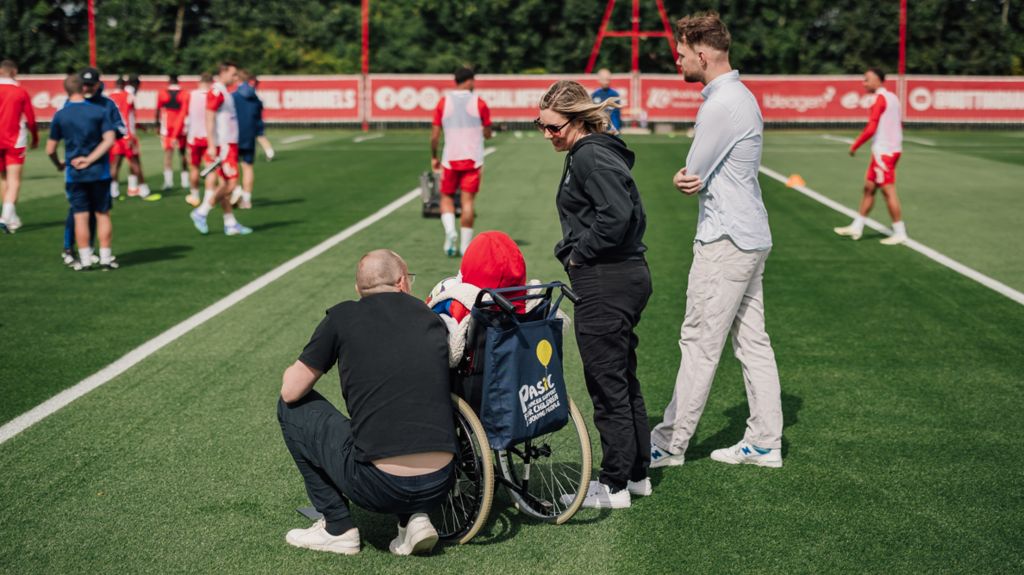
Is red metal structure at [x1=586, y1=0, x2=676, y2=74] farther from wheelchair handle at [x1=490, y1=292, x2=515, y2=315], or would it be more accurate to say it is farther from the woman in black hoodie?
wheelchair handle at [x1=490, y1=292, x2=515, y2=315]

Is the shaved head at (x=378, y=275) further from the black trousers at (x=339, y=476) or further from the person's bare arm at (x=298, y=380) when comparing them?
the black trousers at (x=339, y=476)

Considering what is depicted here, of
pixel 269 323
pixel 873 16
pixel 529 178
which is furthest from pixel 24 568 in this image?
pixel 873 16

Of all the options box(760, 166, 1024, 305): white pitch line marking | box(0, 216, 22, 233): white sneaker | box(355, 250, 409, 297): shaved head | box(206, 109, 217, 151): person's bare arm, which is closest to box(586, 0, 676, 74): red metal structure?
box(760, 166, 1024, 305): white pitch line marking

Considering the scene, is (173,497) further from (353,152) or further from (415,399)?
(353,152)

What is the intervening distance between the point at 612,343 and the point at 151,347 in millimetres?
4479

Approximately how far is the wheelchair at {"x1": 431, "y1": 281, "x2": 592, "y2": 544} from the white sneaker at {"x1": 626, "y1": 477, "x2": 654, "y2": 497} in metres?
0.27

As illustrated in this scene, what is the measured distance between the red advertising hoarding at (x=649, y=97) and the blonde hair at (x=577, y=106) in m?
35.5

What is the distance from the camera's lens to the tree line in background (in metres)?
48.1

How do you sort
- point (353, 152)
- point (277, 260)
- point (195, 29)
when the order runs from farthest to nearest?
point (195, 29) < point (353, 152) < point (277, 260)

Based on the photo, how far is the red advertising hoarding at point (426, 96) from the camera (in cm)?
4034

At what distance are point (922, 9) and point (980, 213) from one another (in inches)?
1401

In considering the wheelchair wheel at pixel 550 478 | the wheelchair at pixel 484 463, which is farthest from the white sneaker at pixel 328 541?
the wheelchair wheel at pixel 550 478

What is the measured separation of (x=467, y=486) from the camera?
4949 millimetres

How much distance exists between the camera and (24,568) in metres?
4.44
